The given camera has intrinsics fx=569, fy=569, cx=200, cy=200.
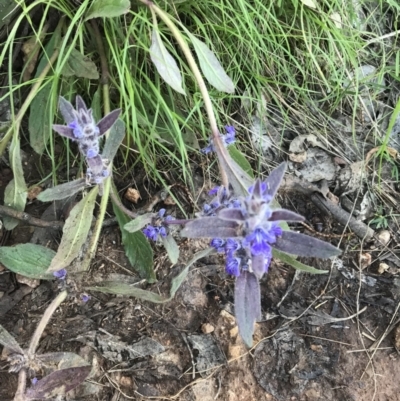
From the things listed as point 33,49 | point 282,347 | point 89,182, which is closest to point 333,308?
point 282,347

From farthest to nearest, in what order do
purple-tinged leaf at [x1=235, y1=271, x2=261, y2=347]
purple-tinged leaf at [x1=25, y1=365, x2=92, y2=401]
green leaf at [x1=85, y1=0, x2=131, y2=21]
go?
green leaf at [x1=85, y1=0, x2=131, y2=21] → purple-tinged leaf at [x1=25, y1=365, x2=92, y2=401] → purple-tinged leaf at [x1=235, y1=271, x2=261, y2=347]

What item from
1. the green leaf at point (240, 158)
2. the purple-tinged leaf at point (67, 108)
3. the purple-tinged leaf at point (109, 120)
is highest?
the purple-tinged leaf at point (67, 108)

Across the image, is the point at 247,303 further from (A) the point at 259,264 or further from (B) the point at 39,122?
(B) the point at 39,122

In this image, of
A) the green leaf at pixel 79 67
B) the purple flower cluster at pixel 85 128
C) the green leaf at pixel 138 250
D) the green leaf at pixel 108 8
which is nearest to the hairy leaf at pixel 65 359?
the green leaf at pixel 138 250

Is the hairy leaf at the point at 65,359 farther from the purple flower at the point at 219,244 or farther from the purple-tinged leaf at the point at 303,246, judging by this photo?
the purple-tinged leaf at the point at 303,246

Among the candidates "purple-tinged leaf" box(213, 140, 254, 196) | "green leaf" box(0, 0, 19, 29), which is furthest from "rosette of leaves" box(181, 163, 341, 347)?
"green leaf" box(0, 0, 19, 29)

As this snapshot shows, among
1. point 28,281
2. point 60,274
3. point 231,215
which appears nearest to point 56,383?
point 60,274

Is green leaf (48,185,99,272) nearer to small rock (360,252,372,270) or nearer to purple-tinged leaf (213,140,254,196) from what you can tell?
purple-tinged leaf (213,140,254,196)
